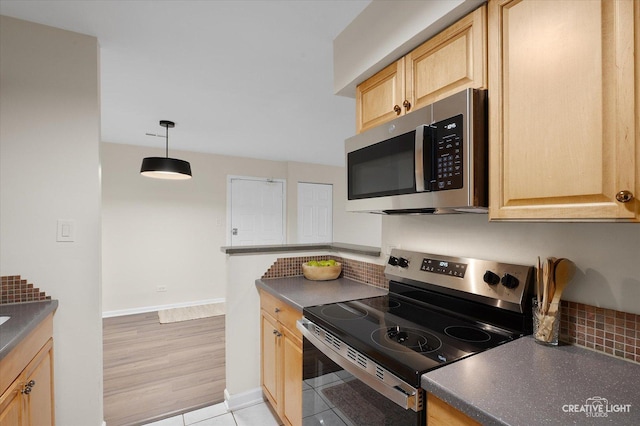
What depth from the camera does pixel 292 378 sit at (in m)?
1.68

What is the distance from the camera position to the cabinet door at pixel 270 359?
6.27 ft

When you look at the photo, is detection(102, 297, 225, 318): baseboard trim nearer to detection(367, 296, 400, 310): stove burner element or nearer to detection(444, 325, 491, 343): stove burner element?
detection(367, 296, 400, 310): stove burner element

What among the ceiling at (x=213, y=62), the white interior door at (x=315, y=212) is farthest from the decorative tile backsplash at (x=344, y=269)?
the white interior door at (x=315, y=212)

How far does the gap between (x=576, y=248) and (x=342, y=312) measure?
3.08ft

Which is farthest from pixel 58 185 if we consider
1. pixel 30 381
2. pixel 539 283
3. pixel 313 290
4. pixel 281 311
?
pixel 539 283

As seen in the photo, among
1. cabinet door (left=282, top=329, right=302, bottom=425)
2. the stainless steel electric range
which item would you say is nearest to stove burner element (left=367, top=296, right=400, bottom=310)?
the stainless steel electric range

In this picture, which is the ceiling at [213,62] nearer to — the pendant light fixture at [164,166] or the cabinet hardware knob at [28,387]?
the pendant light fixture at [164,166]

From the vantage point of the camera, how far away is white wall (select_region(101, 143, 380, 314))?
4.23m

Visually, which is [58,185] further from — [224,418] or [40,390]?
[224,418]

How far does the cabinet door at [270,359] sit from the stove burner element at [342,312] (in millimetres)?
495

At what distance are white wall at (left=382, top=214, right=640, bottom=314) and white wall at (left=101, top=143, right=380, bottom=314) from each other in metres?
4.03

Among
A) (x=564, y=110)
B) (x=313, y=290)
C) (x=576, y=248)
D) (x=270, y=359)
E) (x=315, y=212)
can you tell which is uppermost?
(x=564, y=110)

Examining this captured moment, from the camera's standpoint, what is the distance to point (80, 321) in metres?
1.74

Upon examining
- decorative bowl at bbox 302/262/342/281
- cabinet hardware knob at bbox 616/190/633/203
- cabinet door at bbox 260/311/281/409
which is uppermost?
cabinet hardware knob at bbox 616/190/633/203
